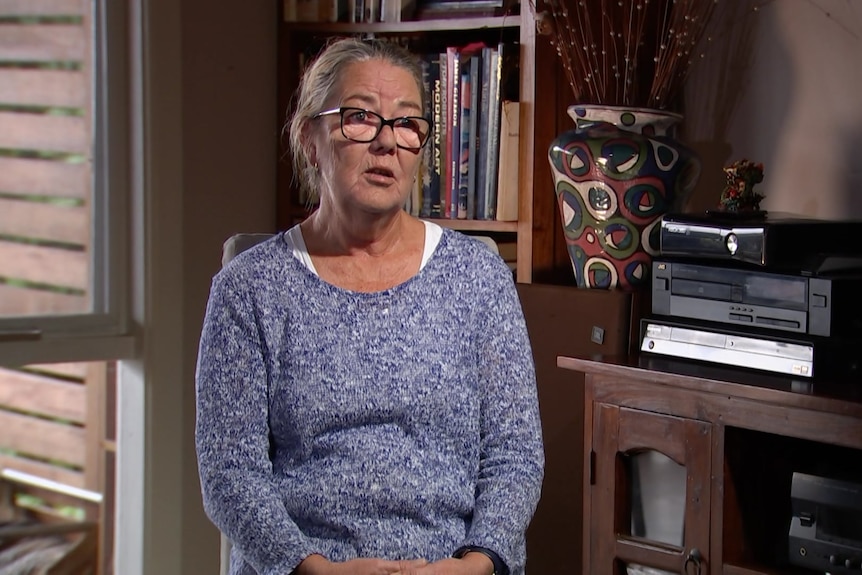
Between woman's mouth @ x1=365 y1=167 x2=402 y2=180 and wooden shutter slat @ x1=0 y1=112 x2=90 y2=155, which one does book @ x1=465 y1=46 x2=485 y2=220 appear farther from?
wooden shutter slat @ x1=0 y1=112 x2=90 y2=155

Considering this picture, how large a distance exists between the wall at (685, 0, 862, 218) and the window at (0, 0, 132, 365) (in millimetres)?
1252

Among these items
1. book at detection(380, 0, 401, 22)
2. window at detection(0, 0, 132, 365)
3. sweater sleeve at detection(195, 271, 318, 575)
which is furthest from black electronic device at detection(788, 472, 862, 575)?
window at detection(0, 0, 132, 365)

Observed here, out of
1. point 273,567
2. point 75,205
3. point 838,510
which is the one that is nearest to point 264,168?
point 75,205

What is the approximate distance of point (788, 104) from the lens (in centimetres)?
209

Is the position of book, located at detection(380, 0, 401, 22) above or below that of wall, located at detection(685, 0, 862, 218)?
above

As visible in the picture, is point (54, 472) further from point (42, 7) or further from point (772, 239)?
point (772, 239)

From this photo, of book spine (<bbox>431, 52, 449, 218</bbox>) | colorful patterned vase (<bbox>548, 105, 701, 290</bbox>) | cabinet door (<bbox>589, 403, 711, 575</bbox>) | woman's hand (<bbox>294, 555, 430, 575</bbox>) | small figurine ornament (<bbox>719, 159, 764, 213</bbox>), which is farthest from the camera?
book spine (<bbox>431, 52, 449, 218</bbox>)

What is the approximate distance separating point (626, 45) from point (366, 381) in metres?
0.88

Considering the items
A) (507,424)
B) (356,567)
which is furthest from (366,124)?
(356,567)

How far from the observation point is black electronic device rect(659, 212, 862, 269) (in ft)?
5.41

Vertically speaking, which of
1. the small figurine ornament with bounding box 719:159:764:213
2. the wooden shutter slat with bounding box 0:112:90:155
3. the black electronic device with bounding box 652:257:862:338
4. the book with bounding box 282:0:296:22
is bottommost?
the black electronic device with bounding box 652:257:862:338

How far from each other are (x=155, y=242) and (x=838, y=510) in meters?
1.55

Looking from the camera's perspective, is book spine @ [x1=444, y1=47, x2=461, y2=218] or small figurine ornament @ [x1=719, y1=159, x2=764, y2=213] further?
book spine @ [x1=444, y1=47, x2=461, y2=218]

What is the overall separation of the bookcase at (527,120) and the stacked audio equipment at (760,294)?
0.45 meters
